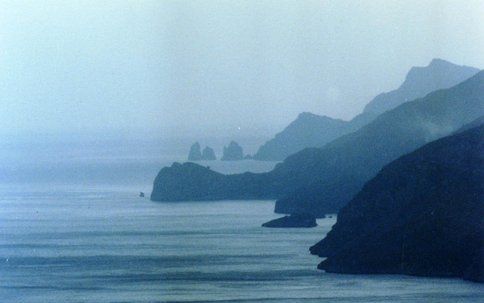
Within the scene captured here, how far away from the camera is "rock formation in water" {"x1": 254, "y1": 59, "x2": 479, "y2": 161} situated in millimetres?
27656

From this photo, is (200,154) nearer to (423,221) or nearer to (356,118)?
(356,118)

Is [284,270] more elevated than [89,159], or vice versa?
[89,159]

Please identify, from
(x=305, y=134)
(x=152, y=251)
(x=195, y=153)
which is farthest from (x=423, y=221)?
(x=195, y=153)

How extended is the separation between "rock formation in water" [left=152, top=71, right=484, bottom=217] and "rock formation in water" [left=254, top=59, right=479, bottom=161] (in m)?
0.20

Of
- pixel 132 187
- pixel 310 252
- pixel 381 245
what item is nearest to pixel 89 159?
pixel 132 187

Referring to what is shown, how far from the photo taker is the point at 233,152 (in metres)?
31.2

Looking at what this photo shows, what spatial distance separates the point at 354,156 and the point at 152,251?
18.5ft

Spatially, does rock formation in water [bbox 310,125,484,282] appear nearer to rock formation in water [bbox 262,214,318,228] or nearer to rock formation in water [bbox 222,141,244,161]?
rock formation in water [bbox 262,214,318,228]

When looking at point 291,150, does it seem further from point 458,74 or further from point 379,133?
point 458,74

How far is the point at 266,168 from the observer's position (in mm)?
29578

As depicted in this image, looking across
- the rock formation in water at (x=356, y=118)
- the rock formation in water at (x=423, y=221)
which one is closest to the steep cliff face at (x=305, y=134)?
the rock formation in water at (x=356, y=118)

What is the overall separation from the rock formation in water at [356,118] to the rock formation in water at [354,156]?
20 centimetres

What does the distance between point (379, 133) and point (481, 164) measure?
8.35m

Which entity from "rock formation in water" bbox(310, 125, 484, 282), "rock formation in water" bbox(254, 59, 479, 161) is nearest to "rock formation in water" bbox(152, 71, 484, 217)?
"rock formation in water" bbox(254, 59, 479, 161)
